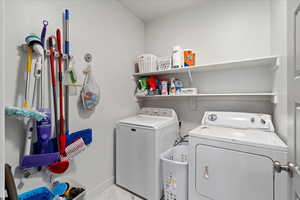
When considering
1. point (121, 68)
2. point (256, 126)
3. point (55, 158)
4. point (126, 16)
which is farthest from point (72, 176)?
point (126, 16)

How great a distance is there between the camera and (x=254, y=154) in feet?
3.91

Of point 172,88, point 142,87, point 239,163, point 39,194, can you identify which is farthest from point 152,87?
point 39,194

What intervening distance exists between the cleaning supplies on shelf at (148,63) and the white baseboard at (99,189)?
1.74 m

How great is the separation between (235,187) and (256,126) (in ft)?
2.40

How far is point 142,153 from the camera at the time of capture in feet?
5.67

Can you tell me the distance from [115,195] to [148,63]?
6.47 feet

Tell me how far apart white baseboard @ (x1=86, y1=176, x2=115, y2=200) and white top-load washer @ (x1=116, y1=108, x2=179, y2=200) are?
0.10m

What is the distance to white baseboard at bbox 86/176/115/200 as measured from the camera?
1.71m

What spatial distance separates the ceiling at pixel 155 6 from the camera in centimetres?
211

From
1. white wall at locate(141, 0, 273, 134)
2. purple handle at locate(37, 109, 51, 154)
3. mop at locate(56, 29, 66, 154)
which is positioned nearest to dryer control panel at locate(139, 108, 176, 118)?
white wall at locate(141, 0, 273, 134)

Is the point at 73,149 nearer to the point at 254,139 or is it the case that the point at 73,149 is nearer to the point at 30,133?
the point at 30,133

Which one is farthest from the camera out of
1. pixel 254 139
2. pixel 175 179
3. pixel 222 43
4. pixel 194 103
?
pixel 194 103

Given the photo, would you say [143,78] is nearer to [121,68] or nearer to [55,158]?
[121,68]

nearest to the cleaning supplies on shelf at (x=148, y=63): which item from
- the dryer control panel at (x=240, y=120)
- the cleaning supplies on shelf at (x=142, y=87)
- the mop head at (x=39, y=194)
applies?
the cleaning supplies on shelf at (x=142, y=87)
